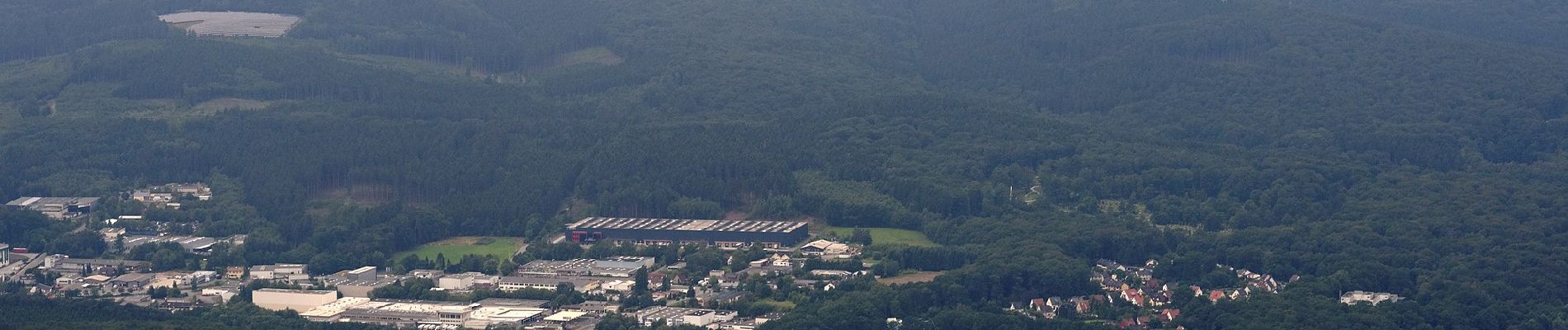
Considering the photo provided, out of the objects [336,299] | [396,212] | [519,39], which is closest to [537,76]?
[519,39]

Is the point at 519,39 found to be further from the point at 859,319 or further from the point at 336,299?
the point at 859,319

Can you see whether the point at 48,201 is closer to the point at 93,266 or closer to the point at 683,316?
the point at 93,266

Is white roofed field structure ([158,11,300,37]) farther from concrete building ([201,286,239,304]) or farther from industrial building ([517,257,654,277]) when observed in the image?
concrete building ([201,286,239,304])

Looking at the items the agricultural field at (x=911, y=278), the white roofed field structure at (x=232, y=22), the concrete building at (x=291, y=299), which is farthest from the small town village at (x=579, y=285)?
the white roofed field structure at (x=232, y=22)

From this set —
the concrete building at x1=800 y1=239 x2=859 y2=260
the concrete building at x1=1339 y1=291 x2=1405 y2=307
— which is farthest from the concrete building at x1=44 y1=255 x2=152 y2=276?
the concrete building at x1=1339 y1=291 x2=1405 y2=307

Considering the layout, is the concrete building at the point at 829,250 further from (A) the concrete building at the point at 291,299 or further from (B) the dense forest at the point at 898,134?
(A) the concrete building at the point at 291,299
